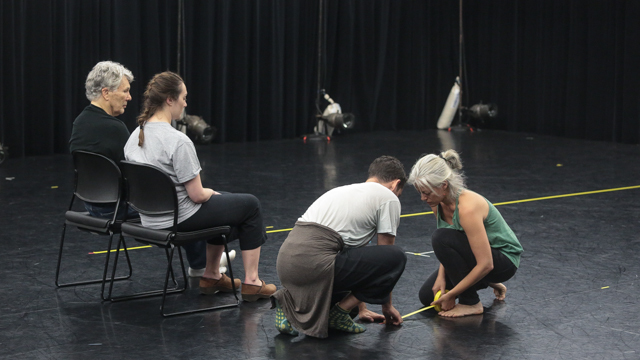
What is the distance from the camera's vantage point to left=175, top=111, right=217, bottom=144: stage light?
871cm

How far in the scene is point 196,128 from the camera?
870 centimetres

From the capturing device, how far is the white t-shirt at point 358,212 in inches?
116

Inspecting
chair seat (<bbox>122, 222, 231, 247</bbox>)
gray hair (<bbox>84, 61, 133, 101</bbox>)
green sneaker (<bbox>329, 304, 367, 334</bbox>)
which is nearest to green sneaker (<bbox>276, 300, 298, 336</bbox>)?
green sneaker (<bbox>329, 304, 367, 334</bbox>)

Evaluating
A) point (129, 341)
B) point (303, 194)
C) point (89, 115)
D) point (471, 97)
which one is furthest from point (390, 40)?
point (129, 341)

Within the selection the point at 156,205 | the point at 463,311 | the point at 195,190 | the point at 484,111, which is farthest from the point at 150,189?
the point at 484,111

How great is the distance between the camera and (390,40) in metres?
10.8

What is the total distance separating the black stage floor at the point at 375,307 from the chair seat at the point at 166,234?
0.32 metres

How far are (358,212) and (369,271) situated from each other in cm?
22

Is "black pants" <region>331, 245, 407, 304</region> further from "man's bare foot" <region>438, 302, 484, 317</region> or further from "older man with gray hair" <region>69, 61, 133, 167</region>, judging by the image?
"older man with gray hair" <region>69, 61, 133, 167</region>

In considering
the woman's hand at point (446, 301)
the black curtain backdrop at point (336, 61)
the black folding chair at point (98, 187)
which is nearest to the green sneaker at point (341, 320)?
the woman's hand at point (446, 301)

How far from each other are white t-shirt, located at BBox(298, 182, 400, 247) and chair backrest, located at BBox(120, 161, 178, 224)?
0.56 metres

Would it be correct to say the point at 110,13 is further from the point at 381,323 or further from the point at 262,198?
the point at 381,323

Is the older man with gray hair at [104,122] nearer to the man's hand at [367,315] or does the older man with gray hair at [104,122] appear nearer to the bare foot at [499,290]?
the man's hand at [367,315]

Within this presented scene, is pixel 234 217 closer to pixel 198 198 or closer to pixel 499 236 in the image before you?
pixel 198 198
